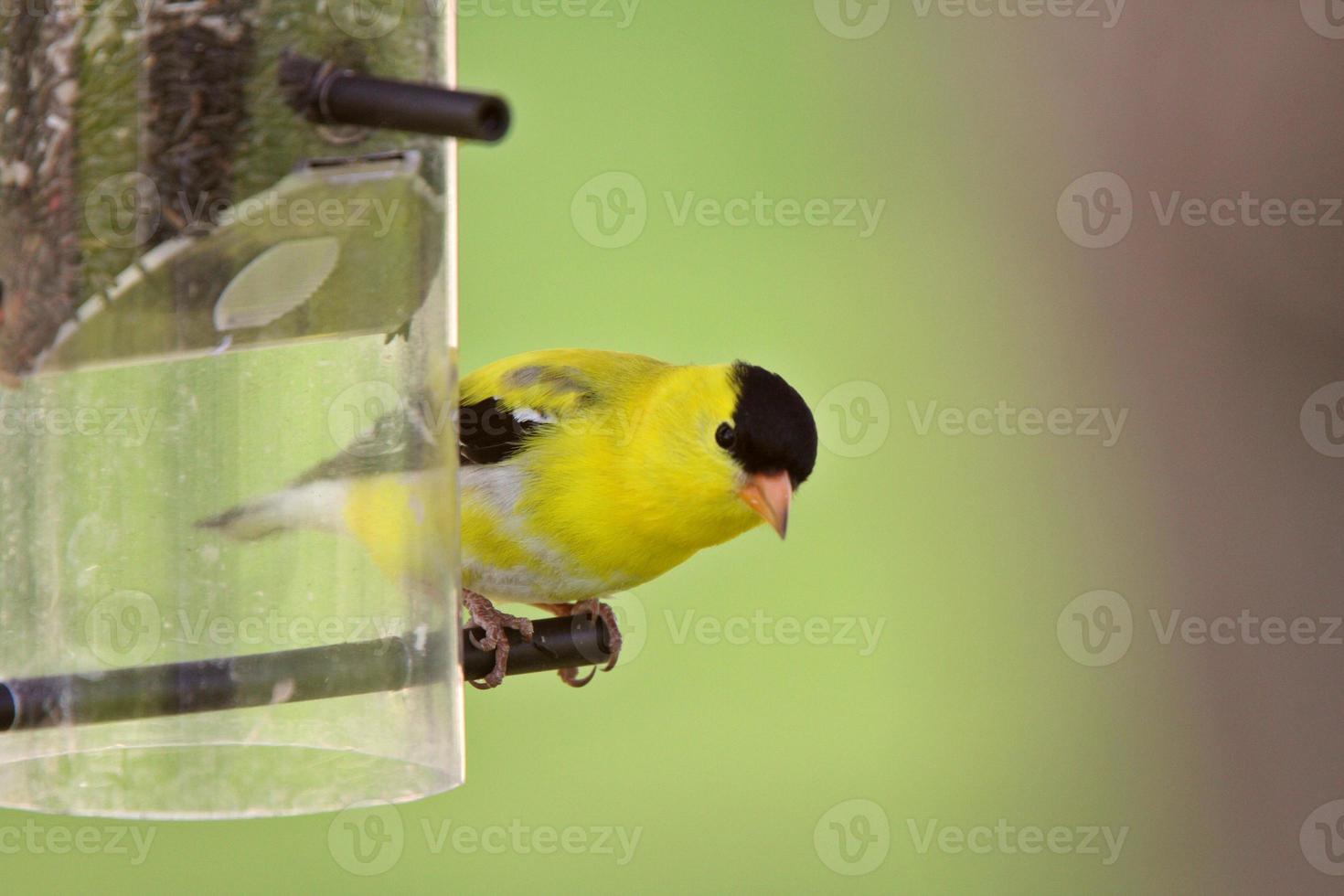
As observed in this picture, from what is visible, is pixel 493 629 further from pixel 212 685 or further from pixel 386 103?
pixel 386 103

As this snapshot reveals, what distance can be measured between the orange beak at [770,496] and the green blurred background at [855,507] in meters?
1.61

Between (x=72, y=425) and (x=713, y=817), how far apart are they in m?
3.11

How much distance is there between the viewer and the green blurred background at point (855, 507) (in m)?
4.75

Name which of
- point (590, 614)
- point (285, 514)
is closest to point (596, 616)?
point (590, 614)

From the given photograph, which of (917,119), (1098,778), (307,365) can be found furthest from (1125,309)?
(307,365)

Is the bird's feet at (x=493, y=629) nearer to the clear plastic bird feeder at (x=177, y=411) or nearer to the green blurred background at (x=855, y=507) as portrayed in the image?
the clear plastic bird feeder at (x=177, y=411)

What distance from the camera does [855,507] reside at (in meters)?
5.18

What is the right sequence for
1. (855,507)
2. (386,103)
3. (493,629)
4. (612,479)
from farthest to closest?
(855,507)
(612,479)
(493,629)
(386,103)

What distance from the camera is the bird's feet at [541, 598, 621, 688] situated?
297 centimetres

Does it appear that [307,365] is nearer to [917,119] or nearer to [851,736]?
[851,736]

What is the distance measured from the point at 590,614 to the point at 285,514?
3.02 ft

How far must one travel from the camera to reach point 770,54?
223 inches

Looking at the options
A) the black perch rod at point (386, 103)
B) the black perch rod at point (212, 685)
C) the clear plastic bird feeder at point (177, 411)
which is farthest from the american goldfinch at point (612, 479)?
the black perch rod at point (386, 103)

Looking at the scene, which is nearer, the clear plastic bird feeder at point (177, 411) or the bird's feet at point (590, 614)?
the clear plastic bird feeder at point (177, 411)
